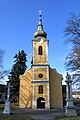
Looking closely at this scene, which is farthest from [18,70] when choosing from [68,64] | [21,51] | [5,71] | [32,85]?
[68,64]

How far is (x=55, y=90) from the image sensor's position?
136ft

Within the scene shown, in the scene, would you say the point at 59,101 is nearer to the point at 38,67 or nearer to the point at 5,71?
the point at 38,67

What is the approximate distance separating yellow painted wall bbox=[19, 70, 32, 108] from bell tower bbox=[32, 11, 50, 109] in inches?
57.4

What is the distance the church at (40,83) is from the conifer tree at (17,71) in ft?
15.5

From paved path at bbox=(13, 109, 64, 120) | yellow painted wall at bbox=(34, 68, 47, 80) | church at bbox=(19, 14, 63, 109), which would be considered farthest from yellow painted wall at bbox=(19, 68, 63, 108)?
paved path at bbox=(13, 109, 64, 120)

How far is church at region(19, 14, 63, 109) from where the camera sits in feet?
132

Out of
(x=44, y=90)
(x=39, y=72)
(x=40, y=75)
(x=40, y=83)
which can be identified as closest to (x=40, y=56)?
(x=39, y=72)

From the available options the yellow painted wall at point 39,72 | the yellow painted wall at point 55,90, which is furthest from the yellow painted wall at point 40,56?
the yellow painted wall at point 55,90

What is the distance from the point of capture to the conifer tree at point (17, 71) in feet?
154

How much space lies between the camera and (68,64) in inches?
956

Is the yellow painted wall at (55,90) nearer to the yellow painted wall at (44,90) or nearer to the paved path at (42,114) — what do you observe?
the yellow painted wall at (44,90)

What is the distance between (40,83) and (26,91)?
3224 mm

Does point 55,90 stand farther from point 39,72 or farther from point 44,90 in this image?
point 39,72

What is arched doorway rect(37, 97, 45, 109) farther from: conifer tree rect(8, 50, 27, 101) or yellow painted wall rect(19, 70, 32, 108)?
conifer tree rect(8, 50, 27, 101)
